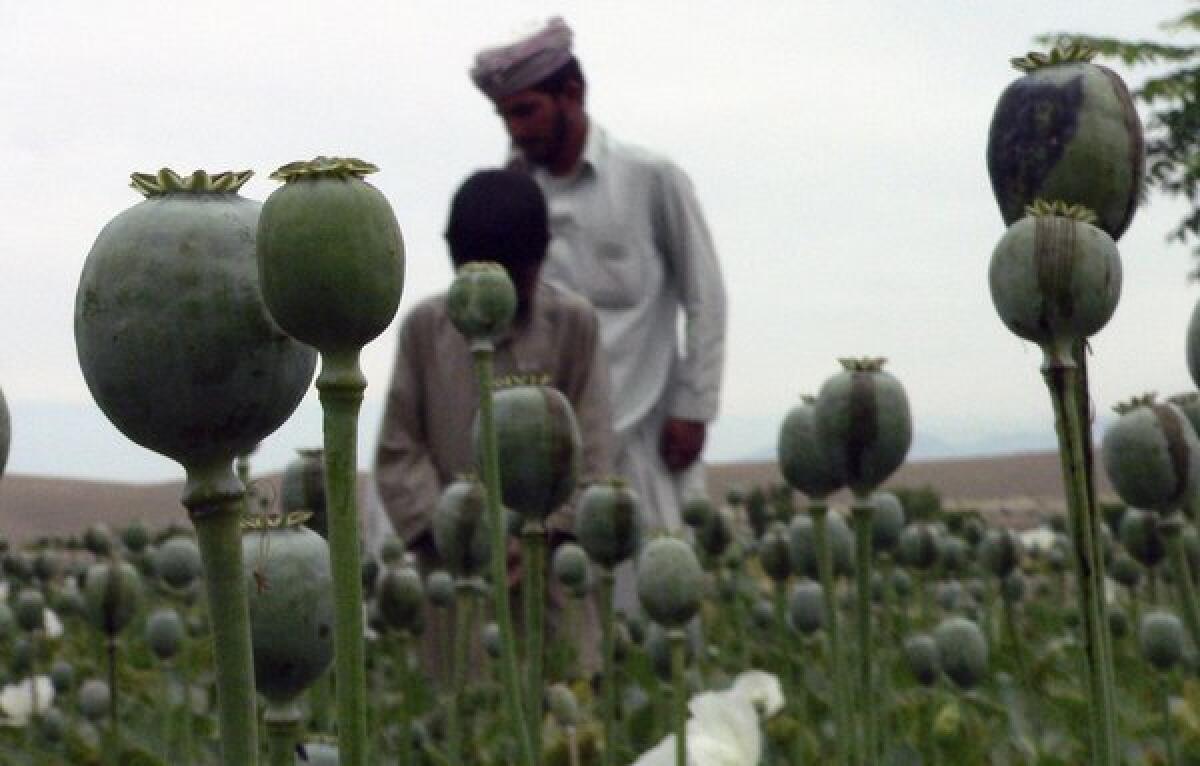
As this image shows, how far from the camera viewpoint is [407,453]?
3.29 m

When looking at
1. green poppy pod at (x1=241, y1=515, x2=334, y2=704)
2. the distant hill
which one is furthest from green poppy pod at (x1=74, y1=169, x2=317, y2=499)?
the distant hill

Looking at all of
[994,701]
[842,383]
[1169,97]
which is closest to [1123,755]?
[994,701]

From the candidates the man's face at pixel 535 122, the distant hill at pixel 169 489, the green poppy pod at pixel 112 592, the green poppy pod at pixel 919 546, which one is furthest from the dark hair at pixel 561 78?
the distant hill at pixel 169 489

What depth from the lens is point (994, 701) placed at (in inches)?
92.4

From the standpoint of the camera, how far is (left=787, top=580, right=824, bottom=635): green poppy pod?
6.88 ft

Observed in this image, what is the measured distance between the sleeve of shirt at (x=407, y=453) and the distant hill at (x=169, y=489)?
25.2 ft

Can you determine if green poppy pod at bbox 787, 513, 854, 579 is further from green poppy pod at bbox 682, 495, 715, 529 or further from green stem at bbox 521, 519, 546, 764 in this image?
green poppy pod at bbox 682, 495, 715, 529

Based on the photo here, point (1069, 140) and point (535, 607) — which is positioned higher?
point (1069, 140)

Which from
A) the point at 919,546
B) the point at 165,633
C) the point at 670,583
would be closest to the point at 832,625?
the point at 670,583

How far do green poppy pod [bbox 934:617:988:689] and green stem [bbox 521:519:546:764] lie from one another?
62 centimetres

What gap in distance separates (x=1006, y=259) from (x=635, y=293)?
10.8 ft

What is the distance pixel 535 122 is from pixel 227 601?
339 cm

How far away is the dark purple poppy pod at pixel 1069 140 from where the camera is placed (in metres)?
0.84

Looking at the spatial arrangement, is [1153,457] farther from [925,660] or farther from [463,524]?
[925,660]
